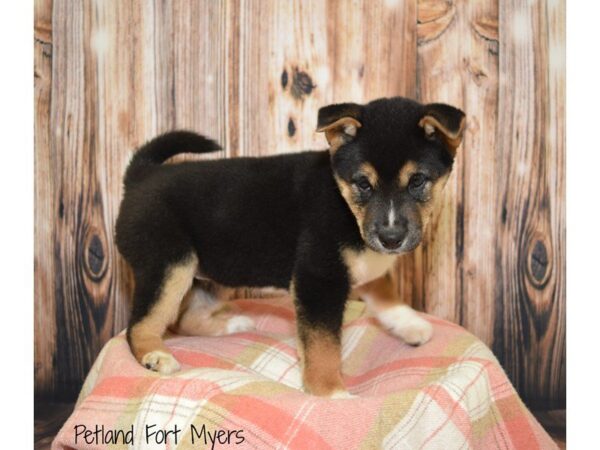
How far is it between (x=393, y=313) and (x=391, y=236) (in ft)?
2.55

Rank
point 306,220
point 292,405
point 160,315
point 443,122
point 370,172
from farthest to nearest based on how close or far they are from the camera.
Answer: point 160,315 → point 306,220 → point 370,172 → point 443,122 → point 292,405

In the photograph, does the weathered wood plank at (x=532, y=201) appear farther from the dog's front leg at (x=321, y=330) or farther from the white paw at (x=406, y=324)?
the dog's front leg at (x=321, y=330)

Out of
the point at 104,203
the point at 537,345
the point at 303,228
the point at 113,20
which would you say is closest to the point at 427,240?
the point at 537,345

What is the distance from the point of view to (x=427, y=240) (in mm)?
3461

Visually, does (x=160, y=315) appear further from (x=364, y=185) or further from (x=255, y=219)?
(x=364, y=185)

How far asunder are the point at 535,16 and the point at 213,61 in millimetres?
1641

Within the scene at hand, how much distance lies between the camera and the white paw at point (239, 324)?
10.6 ft

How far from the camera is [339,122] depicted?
7.77ft

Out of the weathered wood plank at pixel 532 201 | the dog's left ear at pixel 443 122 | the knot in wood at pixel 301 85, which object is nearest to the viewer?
the dog's left ear at pixel 443 122

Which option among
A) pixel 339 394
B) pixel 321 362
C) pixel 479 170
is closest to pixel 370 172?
pixel 321 362

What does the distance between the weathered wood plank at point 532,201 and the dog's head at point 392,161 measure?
3.24 feet

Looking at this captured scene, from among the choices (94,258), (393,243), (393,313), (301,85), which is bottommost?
(393,313)

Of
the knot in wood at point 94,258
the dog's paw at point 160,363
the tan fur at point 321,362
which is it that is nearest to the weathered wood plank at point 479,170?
the tan fur at point 321,362

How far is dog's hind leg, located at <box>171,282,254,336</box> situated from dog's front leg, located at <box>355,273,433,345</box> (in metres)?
0.68
